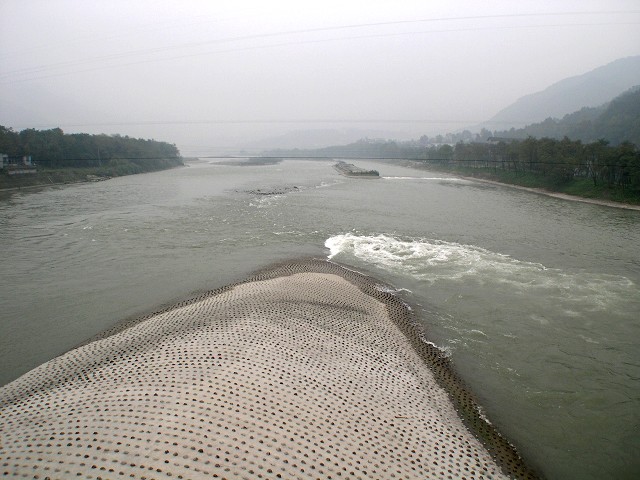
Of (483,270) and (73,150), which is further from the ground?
(73,150)

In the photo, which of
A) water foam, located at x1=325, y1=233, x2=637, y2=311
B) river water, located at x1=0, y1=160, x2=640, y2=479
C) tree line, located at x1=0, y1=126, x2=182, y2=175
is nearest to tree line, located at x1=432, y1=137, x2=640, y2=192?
river water, located at x1=0, y1=160, x2=640, y2=479

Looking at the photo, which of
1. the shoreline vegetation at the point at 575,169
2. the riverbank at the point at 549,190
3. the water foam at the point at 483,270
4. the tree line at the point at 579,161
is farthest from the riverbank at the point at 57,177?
the riverbank at the point at 549,190

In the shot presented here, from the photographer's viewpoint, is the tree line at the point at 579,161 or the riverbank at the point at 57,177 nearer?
the tree line at the point at 579,161

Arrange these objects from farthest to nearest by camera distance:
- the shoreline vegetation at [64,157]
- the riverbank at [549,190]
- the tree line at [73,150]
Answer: the tree line at [73,150]
the shoreline vegetation at [64,157]
the riverbank at [549,190]

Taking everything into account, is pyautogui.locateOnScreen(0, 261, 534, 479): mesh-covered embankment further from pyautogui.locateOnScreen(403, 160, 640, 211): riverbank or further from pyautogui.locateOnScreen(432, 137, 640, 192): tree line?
pyautogui.locateOnScreen(432, 137, 640, 192): tree line

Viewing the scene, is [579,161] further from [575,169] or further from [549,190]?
[549,190]

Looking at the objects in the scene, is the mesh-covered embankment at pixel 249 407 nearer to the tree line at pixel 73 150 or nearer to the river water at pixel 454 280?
the river water at pixel 454 280

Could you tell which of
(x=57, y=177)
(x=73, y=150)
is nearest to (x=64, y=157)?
(x=73, y=150)
